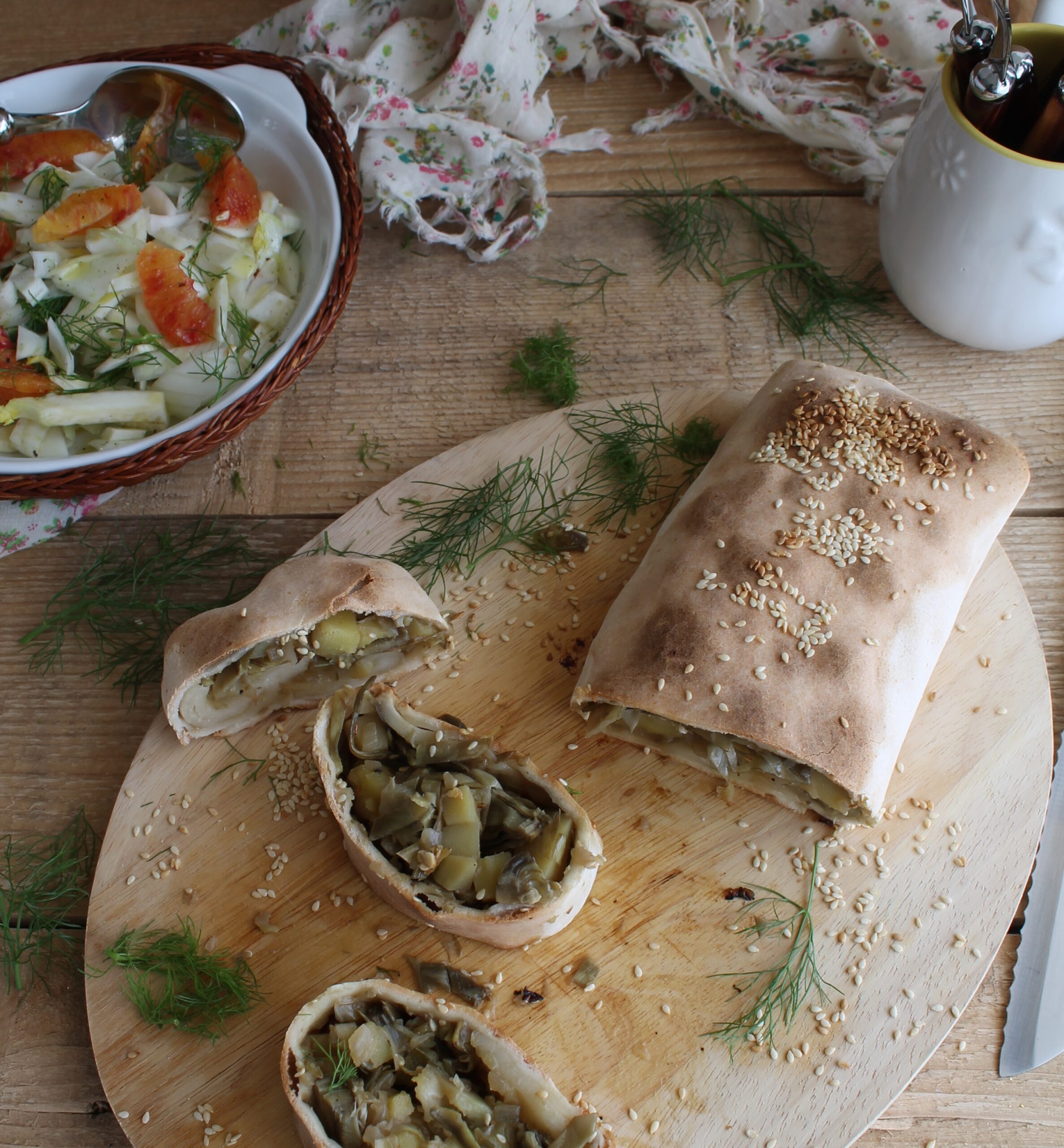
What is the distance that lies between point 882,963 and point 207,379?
8.48 ft

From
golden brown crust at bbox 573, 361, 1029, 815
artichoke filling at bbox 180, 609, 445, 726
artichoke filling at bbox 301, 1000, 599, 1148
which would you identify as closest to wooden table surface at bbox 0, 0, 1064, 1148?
artichoke filling at bbox 180, 609, 445, 726

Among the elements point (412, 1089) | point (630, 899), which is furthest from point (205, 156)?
point (412, 1089)

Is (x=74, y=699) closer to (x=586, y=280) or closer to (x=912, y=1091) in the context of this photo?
(x=586, y=280)

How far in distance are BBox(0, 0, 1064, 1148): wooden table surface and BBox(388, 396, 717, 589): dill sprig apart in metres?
0.27

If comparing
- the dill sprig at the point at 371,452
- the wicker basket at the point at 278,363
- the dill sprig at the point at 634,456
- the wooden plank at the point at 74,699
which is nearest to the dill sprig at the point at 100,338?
the wicker basket at the point at 278,363

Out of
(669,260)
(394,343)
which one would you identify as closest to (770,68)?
(669,260)

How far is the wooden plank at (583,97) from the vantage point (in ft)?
12.3

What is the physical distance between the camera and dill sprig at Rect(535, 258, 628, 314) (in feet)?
11.7

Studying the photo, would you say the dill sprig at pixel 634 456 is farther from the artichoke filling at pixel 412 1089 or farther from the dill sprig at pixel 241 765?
the artichoke filling at pixel 412 1089

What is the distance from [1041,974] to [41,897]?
2.68 m

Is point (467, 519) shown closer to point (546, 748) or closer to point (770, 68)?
point (546, 748)

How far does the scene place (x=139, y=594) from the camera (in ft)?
10.2

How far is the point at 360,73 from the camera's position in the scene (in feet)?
11.7

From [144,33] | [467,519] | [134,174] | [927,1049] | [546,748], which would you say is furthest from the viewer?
[144,33]
